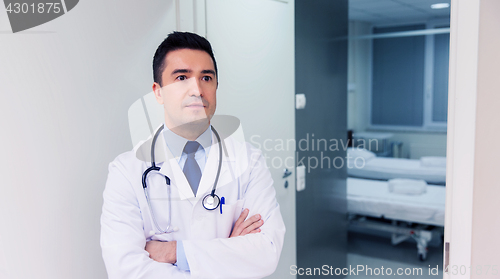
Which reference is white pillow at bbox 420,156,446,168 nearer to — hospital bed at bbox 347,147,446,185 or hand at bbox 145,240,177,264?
hospital bed at bbox 347,147,446,185

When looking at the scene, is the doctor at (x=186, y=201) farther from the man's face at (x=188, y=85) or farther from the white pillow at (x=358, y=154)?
the white pillow at (x=358, y=154)

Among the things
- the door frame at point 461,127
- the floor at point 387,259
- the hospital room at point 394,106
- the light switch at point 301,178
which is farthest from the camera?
the hospital room at point 394,106

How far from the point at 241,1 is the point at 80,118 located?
0.96m

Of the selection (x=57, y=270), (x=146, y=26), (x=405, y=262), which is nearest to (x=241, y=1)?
(x=146, y=26)

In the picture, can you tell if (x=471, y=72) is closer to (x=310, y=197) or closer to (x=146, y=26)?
(x=146, y=26)

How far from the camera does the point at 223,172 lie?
1.46m

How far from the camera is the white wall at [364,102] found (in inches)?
214

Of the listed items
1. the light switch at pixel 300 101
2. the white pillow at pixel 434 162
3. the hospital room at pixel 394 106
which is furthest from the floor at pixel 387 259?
the light switch at pixel 300 101

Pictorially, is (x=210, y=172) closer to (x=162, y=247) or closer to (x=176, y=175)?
(x=176, y=175)

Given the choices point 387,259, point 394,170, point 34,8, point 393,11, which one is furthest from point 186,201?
point 393,11

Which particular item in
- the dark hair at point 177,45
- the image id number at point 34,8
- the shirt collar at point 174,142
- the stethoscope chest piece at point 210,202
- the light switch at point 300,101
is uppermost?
the image id number at point 34,8

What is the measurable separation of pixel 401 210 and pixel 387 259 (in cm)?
45

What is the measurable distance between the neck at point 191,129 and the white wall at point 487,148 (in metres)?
0.90

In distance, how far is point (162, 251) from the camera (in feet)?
4.29
